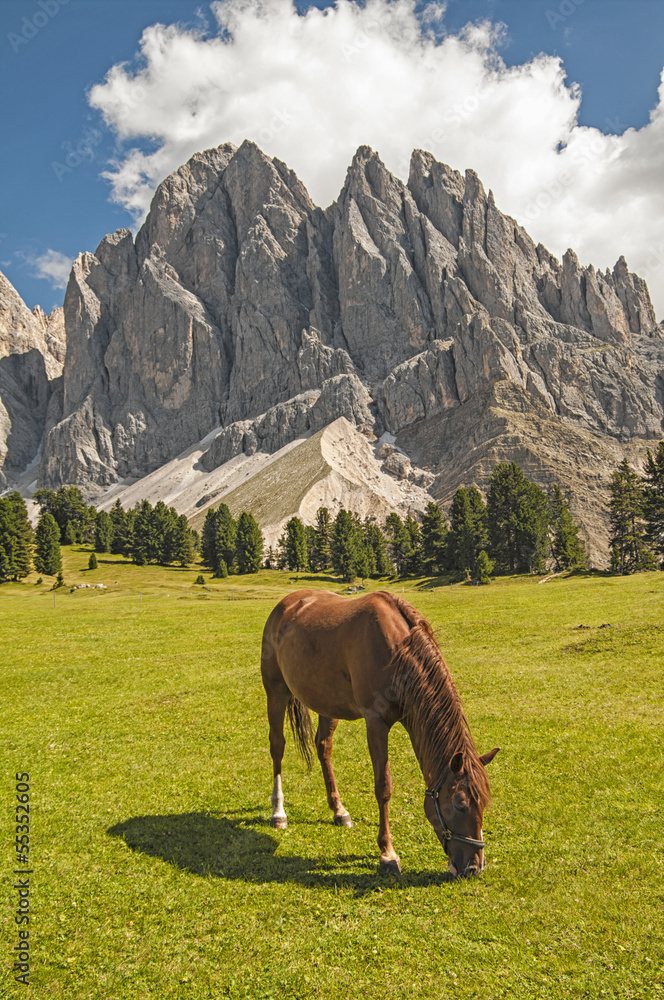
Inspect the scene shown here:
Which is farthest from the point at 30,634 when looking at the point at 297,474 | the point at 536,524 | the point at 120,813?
the point at 297,474

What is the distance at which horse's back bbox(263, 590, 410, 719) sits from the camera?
8.89m

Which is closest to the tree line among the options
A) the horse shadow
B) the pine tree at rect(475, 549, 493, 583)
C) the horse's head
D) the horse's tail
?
the pine tree at rect(475, 549, 493, 583)

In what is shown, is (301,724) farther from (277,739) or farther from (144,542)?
(144,542)

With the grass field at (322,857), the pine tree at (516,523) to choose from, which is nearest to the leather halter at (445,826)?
the grass field at (322,857)

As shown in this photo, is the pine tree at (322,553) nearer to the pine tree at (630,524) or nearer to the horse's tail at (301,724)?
the pine tree at (630,524)

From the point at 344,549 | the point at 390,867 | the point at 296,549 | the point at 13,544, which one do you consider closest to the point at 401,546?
the point at 344,549

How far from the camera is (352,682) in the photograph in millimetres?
9148

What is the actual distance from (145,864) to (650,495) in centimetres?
9067

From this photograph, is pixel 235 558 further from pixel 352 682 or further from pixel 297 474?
pixel 352 682

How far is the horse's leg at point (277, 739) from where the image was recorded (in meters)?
10.2

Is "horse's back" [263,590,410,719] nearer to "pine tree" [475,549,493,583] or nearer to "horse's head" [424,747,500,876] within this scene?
"horse's head" [424,747,500,876]

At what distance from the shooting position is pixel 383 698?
28.3 feet

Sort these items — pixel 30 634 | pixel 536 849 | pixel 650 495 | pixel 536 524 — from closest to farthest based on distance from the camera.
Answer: pixel 536 849, pixel 30 634, pixel 650 495, pixel 536 524

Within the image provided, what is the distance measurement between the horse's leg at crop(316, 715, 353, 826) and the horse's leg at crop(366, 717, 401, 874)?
164 centimetres
